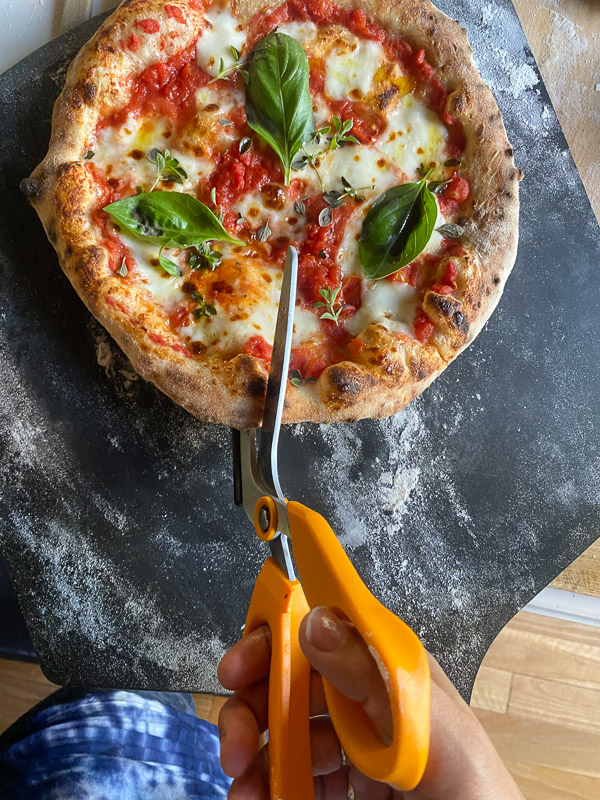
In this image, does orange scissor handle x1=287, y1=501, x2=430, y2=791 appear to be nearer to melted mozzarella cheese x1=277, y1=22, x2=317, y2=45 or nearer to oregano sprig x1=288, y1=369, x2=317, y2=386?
oregano sprig x1=288, y1=369, x2=317, y2=386

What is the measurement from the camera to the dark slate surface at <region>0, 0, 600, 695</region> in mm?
1625

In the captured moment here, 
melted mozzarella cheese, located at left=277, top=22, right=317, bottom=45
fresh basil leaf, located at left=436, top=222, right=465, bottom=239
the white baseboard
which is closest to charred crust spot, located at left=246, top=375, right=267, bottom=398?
fresh basil leaf, located at left=436, top=222, right=465, bottom=239

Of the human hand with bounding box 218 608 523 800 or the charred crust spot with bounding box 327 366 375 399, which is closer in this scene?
the human hand with bounding box 218 608 523 800

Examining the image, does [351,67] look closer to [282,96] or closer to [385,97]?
[385,97]

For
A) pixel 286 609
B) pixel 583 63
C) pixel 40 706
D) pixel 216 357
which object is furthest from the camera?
pixel 583 63

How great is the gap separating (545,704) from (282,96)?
6.00 feet

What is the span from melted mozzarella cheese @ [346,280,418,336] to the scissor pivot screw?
0.49m

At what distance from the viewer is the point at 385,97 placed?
1.67 m

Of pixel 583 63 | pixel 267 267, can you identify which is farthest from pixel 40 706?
pixel 583 63

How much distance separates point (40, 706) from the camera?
6.09 ft

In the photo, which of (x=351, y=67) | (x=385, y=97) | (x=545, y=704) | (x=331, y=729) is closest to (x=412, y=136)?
(x=385, y=97)

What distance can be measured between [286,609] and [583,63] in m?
1.81

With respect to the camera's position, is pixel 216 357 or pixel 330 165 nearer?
pixel 216 357

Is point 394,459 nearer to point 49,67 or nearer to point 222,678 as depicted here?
point 222,678
